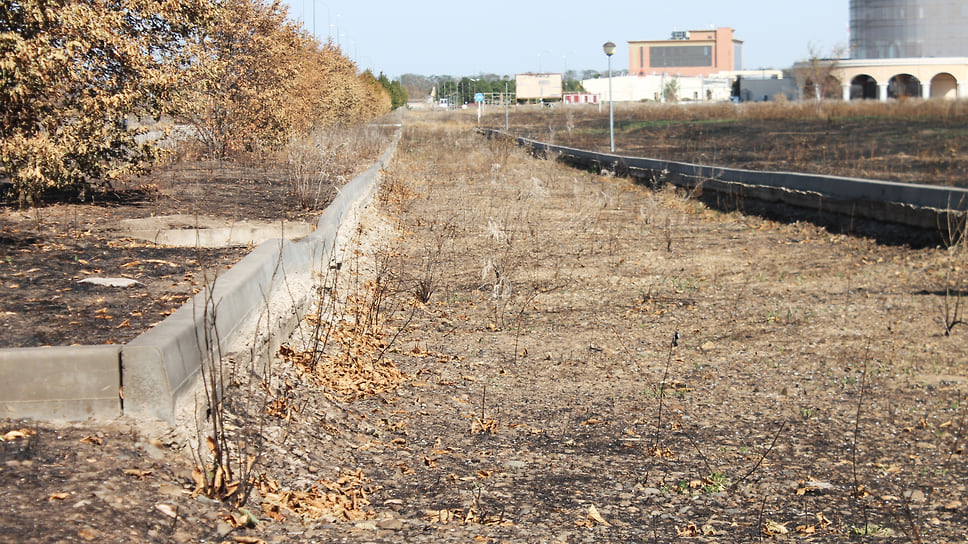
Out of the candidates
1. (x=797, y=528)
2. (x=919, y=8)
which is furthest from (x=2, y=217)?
(x=919, y=8)

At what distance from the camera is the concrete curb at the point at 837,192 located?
1139cm

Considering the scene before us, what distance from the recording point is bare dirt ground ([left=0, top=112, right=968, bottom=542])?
3.87 m

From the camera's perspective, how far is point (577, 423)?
5.82 meters

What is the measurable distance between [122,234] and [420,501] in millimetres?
6298

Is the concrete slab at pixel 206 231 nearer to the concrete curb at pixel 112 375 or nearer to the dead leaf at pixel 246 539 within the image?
the concrete curb at pixel 112 375

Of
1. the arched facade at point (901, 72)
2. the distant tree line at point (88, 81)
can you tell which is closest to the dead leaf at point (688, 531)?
the distant tree line at point (88, 81)

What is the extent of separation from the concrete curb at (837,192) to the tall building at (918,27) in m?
121

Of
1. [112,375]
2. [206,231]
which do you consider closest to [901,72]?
[206,231]

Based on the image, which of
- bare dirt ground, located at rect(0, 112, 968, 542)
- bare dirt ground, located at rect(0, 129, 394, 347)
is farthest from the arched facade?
bare dirt ground, located at rect(0, 112, 968, 542)

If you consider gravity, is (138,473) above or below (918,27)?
below

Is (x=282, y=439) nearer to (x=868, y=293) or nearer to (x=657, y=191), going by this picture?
(x=868, y=293)

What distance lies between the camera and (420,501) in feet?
14.2

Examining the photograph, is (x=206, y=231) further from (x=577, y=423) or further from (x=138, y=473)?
(x=138, y=473)

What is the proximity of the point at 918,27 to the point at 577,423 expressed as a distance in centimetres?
13771
